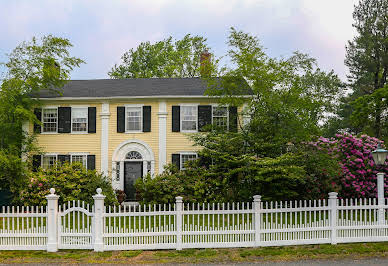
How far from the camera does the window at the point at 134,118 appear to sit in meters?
18.9

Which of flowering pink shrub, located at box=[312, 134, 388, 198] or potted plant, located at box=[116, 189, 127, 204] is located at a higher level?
flowering pink shrub, located at box=[312, 134, 388, 198]

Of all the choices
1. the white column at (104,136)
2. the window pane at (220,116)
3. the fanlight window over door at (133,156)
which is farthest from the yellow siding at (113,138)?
the fanlight window over door at (133,156)

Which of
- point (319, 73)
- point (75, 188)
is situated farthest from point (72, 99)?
point (319, 73)

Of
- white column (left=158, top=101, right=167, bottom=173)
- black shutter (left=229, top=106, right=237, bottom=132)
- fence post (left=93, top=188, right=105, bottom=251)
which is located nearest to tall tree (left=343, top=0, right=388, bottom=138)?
black shutter (left=229, top=106, right=237, bottom=132)

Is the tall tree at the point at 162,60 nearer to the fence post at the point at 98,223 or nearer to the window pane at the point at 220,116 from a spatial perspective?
the window pane at the point at 220,116

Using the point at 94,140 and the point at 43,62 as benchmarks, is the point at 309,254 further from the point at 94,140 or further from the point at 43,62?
the point at 43,62

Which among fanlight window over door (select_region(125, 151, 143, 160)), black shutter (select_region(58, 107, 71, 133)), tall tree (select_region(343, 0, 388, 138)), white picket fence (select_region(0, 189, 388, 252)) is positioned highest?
tall tree (select_region(343, 0, 388, 138))

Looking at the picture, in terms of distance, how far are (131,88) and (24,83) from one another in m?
5.03

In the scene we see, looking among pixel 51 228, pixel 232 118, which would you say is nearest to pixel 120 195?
pixel 232 118

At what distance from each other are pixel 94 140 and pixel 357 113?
12016 mm

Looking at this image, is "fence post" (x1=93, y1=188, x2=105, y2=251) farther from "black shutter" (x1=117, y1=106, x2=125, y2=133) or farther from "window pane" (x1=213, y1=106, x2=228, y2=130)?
"black shutter" (x1=117, y1=106, x2=125, y2=133)

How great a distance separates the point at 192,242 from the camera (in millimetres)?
8969

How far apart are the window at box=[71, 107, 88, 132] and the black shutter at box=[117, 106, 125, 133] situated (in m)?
1.58

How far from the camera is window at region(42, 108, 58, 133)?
62.3 feet
